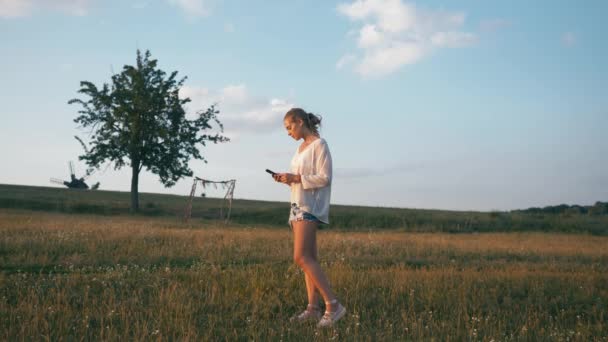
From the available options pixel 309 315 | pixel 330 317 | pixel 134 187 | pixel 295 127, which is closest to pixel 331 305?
pixel 330 317

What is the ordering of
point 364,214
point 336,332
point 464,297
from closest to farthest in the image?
point 336,332 → point 464,297 → point 364,214

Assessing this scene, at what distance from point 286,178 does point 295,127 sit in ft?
2.25

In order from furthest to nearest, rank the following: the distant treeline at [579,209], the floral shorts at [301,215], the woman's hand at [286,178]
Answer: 1. the distant treeline at [579,209]
2. the floral shorts at [301,215]
3. the woman's hand at [286,178]

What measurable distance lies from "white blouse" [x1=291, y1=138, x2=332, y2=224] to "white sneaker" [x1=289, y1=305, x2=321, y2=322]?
3.62 feet

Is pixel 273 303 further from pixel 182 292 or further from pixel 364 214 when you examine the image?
pixel 364 214

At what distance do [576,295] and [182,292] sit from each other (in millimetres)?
5736

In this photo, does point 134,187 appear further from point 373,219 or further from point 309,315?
point 309,315

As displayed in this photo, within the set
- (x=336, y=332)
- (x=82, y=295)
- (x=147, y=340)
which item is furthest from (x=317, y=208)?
(x=82, y=295)

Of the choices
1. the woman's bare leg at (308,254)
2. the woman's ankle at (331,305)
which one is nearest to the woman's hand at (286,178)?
the woman's bare leg at (308,254)

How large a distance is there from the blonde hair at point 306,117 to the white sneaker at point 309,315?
6.77ft

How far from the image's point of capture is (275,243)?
1536cm

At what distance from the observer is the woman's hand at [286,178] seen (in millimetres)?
5480

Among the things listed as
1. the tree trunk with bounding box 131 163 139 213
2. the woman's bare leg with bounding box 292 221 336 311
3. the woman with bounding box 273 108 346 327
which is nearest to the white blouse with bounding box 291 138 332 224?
the woman with bounding box 273 108 346 327

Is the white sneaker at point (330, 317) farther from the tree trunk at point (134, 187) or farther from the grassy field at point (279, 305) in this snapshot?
the tree trunk at point (134, 187)
